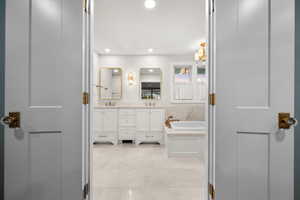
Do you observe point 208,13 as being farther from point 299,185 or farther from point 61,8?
point 299,185

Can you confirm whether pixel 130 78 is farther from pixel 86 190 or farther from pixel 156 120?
pixel 86 190

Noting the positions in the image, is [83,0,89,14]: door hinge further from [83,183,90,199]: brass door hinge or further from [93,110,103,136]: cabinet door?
[93,110,103,136]: cabinet door

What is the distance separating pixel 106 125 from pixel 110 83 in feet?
4.31

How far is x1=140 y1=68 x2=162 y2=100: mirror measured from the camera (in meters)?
4.75

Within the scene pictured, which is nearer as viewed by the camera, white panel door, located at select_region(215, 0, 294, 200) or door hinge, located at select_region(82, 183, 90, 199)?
white panel door, located at select_region(215, 0, 294, 200)

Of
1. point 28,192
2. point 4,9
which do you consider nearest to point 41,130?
point 28,192

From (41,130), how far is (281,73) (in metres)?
1.74

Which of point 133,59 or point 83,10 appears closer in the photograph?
point 83,10

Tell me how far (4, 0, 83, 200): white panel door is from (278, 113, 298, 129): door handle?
144 cm

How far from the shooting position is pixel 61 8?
1.16 metres

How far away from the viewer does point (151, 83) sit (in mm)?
4762

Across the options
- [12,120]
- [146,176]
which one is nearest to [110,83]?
[146,176]

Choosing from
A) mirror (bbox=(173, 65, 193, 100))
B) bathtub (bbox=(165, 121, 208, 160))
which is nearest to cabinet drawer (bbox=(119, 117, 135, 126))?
bathtub (bbox=(165, 121, 208, 160))

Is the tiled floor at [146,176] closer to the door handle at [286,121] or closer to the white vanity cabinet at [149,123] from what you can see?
the white vanity cabinet at [149,123]
